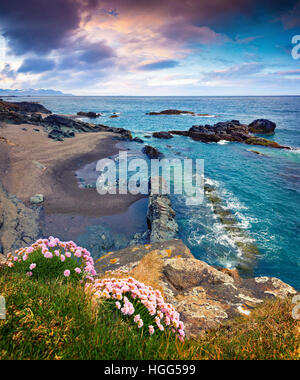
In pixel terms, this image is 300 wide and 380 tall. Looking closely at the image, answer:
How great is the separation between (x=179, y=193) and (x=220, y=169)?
32.4 ft

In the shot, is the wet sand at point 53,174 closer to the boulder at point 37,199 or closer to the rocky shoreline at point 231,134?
the boulder at point 37,199

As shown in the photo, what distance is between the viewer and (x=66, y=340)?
196 centimetres

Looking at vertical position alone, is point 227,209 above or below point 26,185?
below

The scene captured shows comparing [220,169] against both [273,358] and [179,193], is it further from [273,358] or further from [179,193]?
[273,358]

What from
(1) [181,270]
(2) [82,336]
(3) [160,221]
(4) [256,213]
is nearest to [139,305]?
(2) [82,336]

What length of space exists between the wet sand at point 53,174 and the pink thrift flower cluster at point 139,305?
36.4 feet

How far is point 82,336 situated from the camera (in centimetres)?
201

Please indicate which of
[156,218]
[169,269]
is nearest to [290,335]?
[169,269]

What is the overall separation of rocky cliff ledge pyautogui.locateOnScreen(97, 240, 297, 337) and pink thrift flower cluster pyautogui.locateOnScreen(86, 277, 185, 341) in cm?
110

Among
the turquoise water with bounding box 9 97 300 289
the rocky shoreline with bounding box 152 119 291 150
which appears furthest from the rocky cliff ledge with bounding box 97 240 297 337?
the rocky shoreline with bounding box 152 119 291 150

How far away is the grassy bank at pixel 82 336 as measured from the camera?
1.90 metres

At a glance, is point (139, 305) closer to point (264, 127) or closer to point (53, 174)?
point (53, 174)

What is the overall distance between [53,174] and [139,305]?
61.6ft
